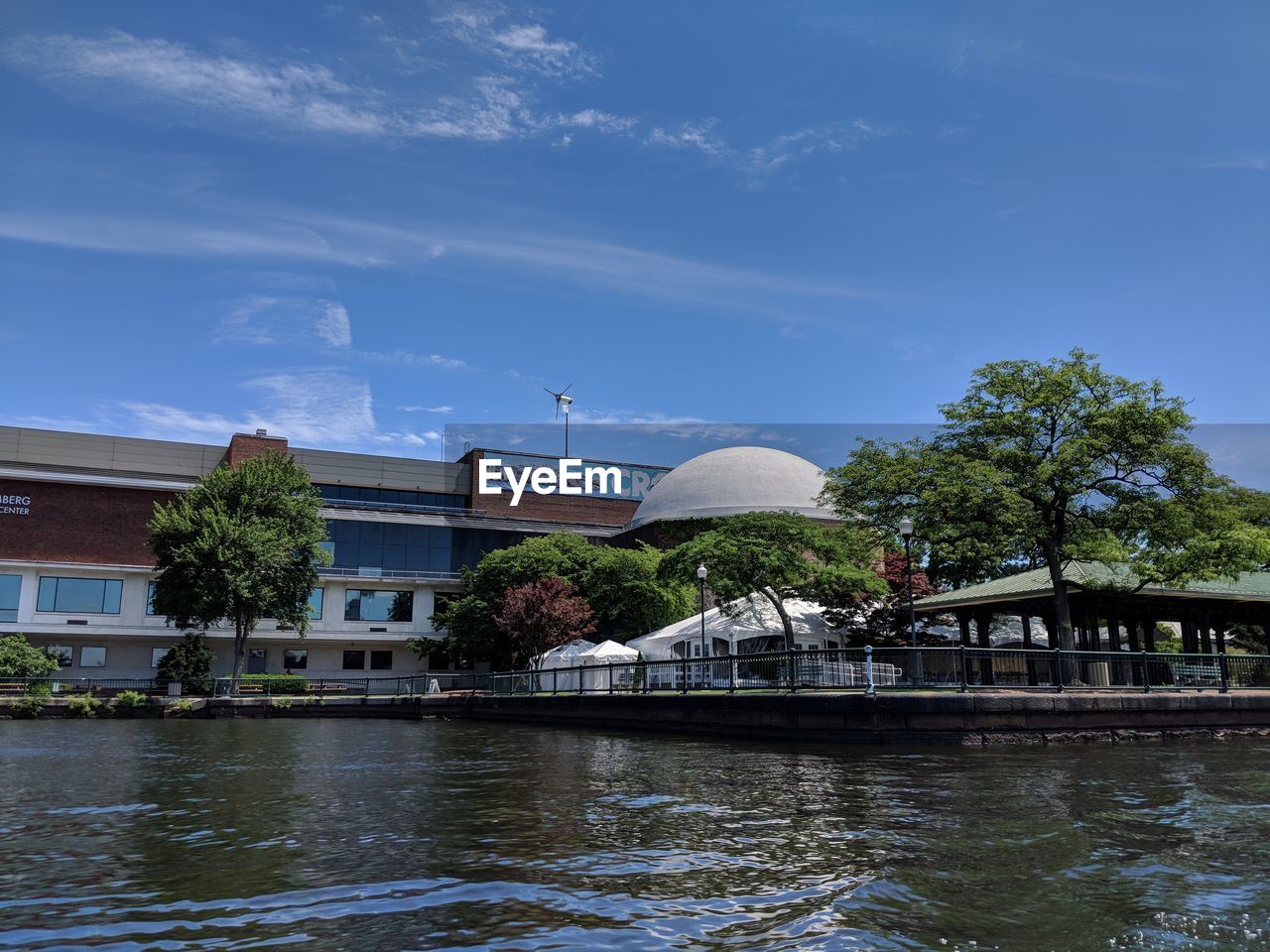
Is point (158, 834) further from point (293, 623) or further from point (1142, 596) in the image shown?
point (293, 623)

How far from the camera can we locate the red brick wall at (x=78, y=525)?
52969 millimetres

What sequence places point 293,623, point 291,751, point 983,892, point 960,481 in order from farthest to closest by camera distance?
point 293,623, point 960,481, point 291,751, point 983,892

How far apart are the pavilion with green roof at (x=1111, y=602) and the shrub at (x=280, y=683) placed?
30.2m

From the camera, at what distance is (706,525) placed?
58875mm

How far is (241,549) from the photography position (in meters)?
45.7

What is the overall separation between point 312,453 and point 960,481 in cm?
5221

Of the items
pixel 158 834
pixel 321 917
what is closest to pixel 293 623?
pixel 158 834

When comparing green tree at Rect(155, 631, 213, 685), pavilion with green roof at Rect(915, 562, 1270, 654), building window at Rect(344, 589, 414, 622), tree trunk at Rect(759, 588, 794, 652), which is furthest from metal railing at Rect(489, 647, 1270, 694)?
building window at Rect(344, 589, 414, 622)

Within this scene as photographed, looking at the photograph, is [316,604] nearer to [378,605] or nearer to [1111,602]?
[378,605]

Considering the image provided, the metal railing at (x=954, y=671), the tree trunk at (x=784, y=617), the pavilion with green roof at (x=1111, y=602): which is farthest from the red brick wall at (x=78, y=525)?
the pavilion with green roof at (x=1111, y=602)

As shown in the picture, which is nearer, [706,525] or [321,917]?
[321,917]

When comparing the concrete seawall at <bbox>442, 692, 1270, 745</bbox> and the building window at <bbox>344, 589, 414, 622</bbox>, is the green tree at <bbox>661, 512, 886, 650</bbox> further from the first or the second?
the building window at <bbox>344, 589, 414, 622</bbox>

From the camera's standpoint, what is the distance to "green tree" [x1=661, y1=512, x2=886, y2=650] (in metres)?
33.7

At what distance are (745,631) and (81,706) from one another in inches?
992
